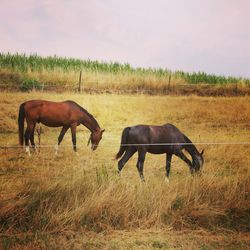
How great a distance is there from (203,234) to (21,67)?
2289mm

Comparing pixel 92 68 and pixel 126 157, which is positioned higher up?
pixel 92 68

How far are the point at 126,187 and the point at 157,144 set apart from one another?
904mm

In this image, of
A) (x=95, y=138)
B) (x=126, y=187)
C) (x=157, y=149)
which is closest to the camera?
(x=126, y=187)

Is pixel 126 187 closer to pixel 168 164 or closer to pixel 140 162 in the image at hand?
pixel 140 162

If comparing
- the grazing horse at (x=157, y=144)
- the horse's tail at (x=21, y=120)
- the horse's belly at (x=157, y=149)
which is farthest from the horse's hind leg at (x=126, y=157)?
the horse's tail at (x=21, y=120)

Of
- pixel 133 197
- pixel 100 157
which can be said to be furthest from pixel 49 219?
pixel 100 157

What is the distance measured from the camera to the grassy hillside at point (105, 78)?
176 inches

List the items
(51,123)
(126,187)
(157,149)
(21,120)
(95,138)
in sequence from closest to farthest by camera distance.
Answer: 1. (126,187)
2. (21,120)
3. (95,138)
4. (157,149)
5. (51,123)

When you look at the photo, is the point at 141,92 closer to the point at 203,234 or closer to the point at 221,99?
the point at 221,99

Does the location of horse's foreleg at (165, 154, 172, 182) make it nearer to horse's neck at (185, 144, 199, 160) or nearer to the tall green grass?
horse's neck at (185, 144, 199, 160)

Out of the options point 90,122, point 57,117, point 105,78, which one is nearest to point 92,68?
point 105,78

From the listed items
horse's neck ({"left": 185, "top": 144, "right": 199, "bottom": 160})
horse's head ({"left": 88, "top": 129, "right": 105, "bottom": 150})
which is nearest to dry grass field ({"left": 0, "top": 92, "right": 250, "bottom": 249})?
horse's head ({"left": 88, "top": 129, "right": 105, "bottom": 150})

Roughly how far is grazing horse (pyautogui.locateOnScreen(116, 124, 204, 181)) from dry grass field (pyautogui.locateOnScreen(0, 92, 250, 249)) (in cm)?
10

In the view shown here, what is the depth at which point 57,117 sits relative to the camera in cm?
492
